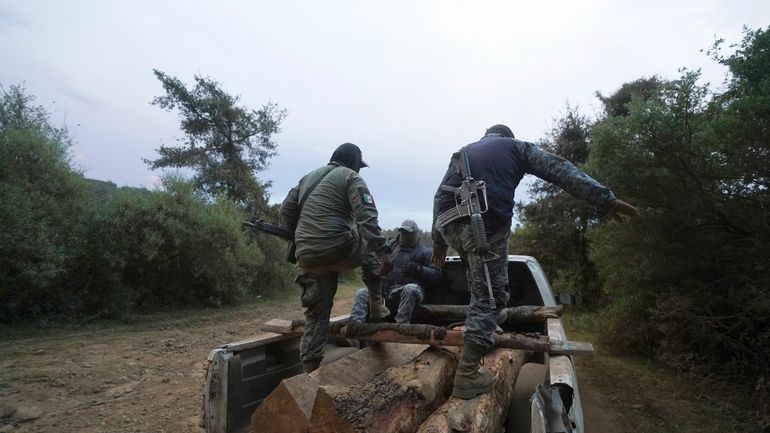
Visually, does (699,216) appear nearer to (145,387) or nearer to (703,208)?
(703,208)

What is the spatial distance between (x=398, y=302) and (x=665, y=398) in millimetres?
3800

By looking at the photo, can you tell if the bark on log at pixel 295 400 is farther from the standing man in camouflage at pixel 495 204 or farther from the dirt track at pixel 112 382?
the dirt track at pixel 112 382

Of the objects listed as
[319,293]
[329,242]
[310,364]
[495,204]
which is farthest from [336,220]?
[495,204]

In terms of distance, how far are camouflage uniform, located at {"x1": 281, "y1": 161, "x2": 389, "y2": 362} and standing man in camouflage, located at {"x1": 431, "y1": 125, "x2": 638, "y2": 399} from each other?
563 millimetres

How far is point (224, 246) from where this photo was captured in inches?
474

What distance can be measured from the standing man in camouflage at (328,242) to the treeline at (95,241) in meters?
7.22

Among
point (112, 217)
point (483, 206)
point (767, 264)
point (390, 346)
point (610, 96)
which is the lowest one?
point (390, 346)

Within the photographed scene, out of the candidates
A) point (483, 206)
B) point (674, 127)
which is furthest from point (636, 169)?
point (483, 206)

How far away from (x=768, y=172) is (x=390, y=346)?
4.64m

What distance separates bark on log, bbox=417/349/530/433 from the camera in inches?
78.2

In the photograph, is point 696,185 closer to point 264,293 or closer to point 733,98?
point 733,98

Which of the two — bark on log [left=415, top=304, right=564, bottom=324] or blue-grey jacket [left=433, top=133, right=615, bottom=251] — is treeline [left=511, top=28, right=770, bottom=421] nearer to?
bark on log [left=415, top=304, right=564, bottom=324]

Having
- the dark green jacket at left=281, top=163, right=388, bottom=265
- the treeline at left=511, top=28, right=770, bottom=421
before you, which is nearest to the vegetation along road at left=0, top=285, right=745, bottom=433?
the treeline at left=511, top=28, right=770, bottom=421

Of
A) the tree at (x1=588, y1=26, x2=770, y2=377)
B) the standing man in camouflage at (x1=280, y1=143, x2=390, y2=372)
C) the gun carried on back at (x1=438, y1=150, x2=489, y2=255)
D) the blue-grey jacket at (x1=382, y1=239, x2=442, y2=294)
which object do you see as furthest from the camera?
the tree at (x1=588, y1=26, x2=770, y2=377)
